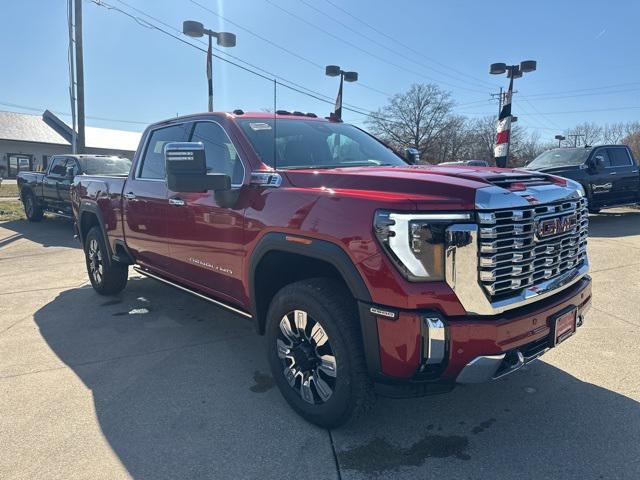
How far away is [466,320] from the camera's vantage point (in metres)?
2.29

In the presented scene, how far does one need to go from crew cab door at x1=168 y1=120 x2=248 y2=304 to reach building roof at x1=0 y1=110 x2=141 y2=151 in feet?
147

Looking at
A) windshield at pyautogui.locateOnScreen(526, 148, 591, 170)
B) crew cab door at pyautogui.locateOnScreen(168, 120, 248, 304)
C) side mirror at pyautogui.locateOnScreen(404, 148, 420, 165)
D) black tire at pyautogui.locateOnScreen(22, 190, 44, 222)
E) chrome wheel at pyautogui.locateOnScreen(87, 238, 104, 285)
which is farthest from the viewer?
black tire at pyautogui.locateOnScreen(22, 190, 44, 222)

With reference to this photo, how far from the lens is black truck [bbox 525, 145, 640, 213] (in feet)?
37.3

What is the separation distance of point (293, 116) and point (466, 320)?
2593 mm

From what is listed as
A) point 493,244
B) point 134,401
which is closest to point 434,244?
point 493,244

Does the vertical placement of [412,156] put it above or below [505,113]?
below

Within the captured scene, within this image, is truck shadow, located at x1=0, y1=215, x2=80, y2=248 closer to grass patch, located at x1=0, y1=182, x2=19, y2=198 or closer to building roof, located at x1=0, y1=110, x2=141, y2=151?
grass patch, located at x1=0, y1=182, x2=19, y2=198

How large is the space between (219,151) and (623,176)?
466 inches

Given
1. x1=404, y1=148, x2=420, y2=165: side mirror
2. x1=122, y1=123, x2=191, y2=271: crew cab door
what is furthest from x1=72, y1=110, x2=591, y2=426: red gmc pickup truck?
x1=404, y1=148, x2=420, y2=165: side mirror

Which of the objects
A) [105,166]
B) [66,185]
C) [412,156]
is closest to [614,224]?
[412,156]

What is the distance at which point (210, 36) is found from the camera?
12.3m

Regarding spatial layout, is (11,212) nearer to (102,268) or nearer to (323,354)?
(102,268)

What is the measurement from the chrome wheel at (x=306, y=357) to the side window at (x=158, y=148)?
7.12ft

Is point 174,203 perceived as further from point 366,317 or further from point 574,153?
point 574,153
